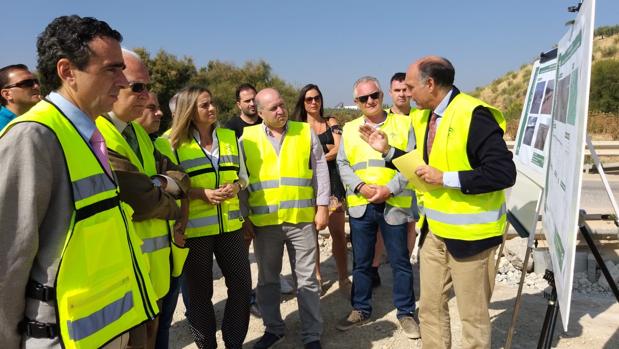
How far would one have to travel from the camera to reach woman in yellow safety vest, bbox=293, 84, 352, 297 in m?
4.68

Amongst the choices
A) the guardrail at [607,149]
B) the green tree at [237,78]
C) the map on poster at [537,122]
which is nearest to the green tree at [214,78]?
the green tree at [237,78]

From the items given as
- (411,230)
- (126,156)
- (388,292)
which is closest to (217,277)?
(388,292)

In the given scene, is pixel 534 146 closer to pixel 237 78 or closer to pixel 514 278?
pixel 514 278

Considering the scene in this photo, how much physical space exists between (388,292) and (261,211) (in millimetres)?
1956

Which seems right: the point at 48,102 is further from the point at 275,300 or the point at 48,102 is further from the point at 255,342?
the point at 255,342

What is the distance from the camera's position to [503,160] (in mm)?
2518

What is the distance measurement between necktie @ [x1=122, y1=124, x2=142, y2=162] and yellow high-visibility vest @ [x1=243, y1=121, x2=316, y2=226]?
1.18 metres

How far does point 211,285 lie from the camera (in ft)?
10.8

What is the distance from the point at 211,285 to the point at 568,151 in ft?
8.33

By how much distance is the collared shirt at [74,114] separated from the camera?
1.50m

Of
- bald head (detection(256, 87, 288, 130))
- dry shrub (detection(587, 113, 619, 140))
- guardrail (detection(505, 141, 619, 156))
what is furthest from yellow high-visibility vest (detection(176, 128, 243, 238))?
dry shrub (detection(587, 113, 619, 140))

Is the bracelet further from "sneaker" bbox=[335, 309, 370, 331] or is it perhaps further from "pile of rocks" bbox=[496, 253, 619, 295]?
"pile of rocks" bbox=[496, 253, 619, 295]

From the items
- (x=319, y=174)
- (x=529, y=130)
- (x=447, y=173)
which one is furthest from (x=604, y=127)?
(x=447, y=173)

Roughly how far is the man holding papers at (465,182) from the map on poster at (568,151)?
0.95ft
